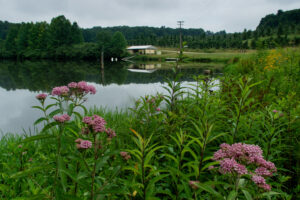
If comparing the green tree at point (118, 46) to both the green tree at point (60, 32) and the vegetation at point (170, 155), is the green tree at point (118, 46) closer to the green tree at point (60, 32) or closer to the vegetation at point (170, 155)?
the green tree at point (60, 32)

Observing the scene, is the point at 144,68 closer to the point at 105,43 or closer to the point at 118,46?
the point at 118,46

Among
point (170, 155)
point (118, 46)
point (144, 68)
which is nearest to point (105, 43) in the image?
point (118, 46)

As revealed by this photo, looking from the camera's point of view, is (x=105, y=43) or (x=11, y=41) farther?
(x=11, y=41)

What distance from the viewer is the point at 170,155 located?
1.62 metres

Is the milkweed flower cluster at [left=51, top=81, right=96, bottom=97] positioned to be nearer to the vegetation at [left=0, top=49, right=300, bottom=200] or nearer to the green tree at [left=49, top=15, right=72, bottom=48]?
the vegetation at [left=0, top=49, right=300, bottom=200]

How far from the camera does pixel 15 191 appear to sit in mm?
2736

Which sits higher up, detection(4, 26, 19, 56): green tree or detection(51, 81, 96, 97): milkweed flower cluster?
detection(4, 26, 19, 56): green tree

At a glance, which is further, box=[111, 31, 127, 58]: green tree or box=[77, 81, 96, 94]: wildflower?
box=[111, 31, 127, 58]: green tree

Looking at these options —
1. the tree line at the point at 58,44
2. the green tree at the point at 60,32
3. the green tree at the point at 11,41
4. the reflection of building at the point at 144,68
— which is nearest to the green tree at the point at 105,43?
the tree line at the point at 58,44

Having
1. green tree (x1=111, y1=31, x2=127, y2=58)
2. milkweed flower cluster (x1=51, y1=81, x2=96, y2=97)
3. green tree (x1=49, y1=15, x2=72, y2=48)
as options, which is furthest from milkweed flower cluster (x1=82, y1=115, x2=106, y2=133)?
green tree (x1=49, y1=15, x2=72, y2=48)

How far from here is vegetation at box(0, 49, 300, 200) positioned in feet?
4.08

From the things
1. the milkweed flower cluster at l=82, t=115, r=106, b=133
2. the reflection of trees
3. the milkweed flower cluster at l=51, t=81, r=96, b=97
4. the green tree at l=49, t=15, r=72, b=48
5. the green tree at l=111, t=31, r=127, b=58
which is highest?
the green tree at l=49, t=15, r=72, b=48

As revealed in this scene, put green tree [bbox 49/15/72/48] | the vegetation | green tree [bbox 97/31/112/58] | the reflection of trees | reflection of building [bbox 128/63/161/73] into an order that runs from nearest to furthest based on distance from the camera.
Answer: the vegetation → the reflection of trees → reflection of building [bbox 128/63/161/73] → green tree [bbox 49/15/72/48] → green tree [bbox 97/31/112/58]

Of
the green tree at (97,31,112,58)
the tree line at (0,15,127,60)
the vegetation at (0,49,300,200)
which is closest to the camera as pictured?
the vegetation at (0,49,300,200)
